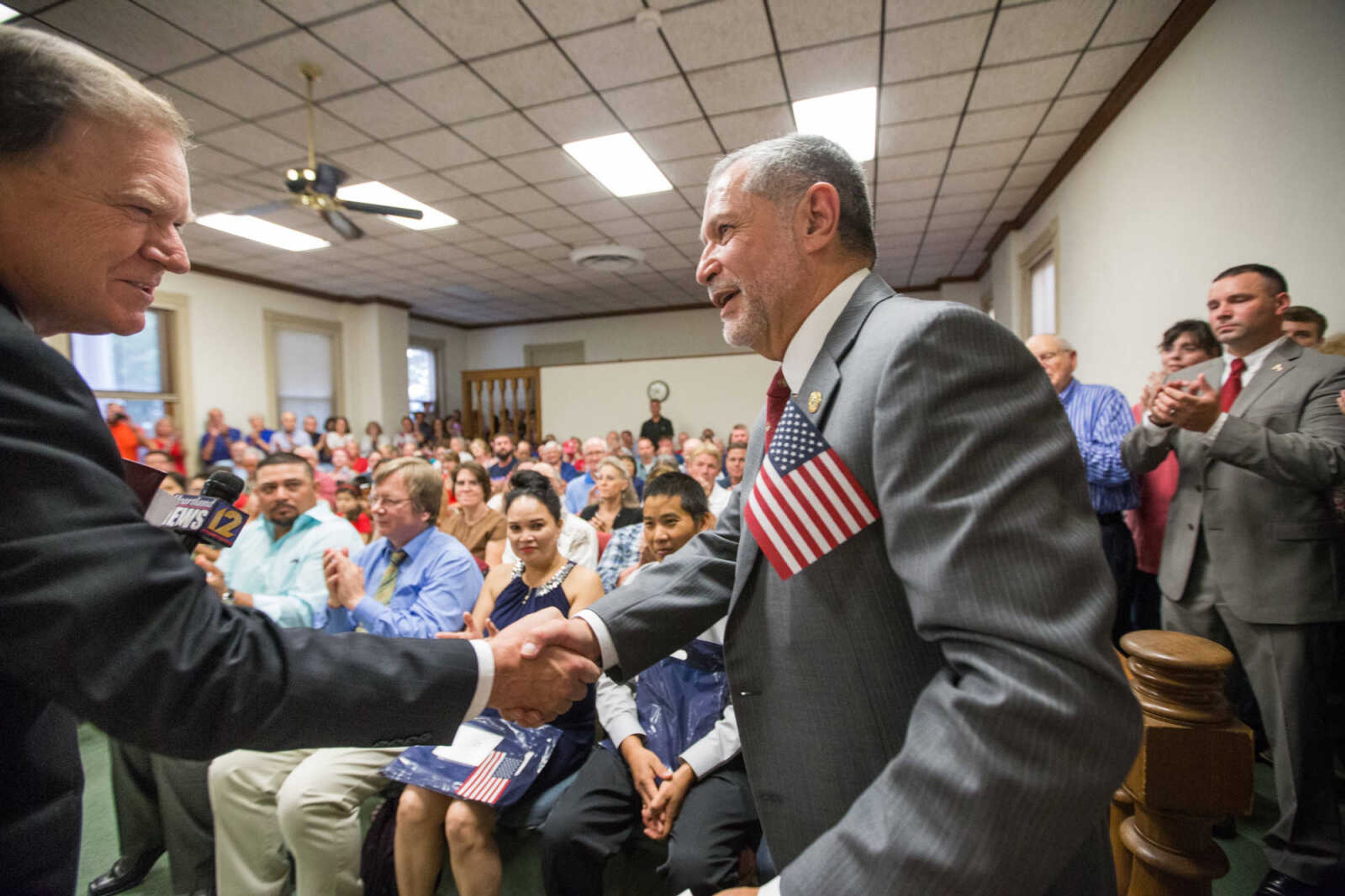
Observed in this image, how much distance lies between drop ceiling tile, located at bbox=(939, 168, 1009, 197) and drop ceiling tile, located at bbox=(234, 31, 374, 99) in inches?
189

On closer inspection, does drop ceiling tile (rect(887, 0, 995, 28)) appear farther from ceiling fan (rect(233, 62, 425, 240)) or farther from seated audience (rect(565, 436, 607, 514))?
seated audience (rect(565, 436, 607, 514))

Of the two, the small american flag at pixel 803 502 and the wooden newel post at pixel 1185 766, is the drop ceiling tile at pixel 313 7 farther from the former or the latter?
the wooden newel post at pixel 1185 766

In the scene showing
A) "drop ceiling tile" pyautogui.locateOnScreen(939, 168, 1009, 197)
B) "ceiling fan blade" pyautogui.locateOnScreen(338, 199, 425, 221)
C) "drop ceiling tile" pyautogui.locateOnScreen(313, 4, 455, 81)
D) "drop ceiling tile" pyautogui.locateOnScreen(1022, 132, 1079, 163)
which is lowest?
"ceiling fan blade" pyautogui.locateOnScreen(338, 199, 425, 221)

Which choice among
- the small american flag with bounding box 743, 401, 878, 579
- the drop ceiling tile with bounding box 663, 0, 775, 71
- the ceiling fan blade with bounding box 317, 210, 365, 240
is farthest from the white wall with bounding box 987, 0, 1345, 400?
the ceiling fan blade with bounding box 317, 210, 365, 240

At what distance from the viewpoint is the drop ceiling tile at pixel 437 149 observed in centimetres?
454

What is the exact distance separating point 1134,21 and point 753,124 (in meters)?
2.23

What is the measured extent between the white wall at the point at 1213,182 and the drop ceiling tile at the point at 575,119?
3.36 m

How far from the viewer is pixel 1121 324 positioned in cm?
425

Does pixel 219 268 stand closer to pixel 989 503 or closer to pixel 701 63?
pixel 701 63

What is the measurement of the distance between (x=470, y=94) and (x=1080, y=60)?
380cm

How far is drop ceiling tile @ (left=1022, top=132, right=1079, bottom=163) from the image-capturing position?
477cm

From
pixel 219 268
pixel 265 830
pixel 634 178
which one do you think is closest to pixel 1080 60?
pixel 634 178

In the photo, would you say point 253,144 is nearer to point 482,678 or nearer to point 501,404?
point 482,678

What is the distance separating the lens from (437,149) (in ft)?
15.6
